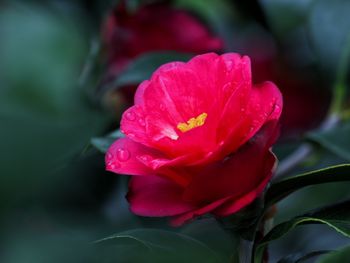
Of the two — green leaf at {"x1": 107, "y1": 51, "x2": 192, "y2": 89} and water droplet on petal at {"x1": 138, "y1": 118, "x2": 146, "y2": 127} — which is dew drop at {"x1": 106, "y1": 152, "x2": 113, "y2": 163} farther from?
green leaf at {"x1": 107, "y1": 51, "x2": 192, "y2": 89}

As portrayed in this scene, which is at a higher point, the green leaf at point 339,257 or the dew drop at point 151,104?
the dew drop at point 151,104

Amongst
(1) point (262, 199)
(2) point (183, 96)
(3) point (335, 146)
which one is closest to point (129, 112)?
(2) point (183, 96)

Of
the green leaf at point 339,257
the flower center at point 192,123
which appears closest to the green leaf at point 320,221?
the green leaf at point 339,257

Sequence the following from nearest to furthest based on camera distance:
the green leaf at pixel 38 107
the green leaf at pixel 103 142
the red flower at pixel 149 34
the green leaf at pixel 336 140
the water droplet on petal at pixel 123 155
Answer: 1. the green leaf at pixel 38 107
2. the water droplet on petal at pixel 123 155
3. the green leaf at pixel 103 142
4. the green leaf at pixel 336 140
5. the red flower at pixel 149 34

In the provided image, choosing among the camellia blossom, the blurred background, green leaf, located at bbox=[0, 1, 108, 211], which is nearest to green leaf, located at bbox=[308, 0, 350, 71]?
the blurred background

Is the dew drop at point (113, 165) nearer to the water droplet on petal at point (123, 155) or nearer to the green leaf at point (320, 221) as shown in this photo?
the water droplet on petal at point (123, 155)

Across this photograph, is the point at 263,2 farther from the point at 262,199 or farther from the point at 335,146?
the point at 262,199
